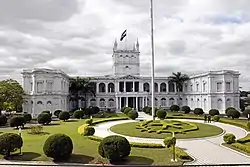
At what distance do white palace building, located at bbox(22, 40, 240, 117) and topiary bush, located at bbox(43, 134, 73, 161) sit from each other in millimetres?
42973

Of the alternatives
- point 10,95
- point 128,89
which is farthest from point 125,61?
point 10,95

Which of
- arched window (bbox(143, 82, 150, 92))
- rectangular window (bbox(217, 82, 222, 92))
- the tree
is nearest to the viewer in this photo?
the tree

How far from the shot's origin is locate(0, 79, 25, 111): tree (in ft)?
170

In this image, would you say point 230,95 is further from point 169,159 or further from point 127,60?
point 169,159

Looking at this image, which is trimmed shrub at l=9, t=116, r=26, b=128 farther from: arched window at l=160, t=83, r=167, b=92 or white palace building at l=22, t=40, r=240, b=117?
arched window at l=160, t=83, r=167, b=92

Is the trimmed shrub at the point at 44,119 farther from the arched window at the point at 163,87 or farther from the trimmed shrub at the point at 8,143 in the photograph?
the arched window at the point at 163,87

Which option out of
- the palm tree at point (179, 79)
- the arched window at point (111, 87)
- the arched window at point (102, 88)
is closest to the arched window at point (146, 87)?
the palm tree at point (179, 79)

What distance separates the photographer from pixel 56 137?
2003cm

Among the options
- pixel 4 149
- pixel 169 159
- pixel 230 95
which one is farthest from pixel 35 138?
pixel 230 95

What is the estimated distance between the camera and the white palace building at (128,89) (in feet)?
201

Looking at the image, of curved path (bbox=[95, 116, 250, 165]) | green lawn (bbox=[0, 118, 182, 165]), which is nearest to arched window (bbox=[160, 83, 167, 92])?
curved path (bbox=[95, 116, 250, 165])

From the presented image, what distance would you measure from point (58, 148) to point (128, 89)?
239 ft

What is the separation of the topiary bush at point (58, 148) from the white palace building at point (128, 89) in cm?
4297

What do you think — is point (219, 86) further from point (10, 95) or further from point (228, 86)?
point (10, 95)
